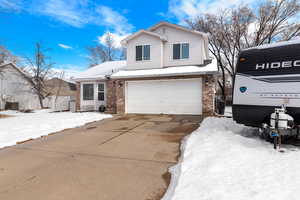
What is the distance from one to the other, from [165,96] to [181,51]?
3.24 meters

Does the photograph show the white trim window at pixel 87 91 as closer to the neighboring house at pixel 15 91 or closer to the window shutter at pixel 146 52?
the window shutter at pixel 146 52

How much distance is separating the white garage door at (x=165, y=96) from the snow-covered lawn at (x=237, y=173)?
19.7ft

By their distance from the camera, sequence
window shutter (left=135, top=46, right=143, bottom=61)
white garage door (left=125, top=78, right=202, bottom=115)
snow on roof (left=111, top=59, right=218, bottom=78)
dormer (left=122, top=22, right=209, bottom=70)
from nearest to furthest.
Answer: snow on roof (left=111, top=59, right=218, bottom=78) → white garage door (left=125, top=78, right=202, bottom=115) → dormer (left=122, top=22, right=209, bottom=70) → window shutter (left=135, top=46, right=143, bottom=61)

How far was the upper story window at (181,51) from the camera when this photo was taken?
34.9 ft

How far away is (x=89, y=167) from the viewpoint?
3.35 meters

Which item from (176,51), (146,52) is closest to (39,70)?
(146,52)

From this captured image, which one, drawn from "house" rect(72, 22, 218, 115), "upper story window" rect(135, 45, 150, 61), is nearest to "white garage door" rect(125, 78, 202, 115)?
"house" rect(72, 22, 218, 115)

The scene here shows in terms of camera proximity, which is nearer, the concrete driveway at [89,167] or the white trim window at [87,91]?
the concrete driveway at [89,167]

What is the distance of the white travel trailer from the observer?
11.5 ft

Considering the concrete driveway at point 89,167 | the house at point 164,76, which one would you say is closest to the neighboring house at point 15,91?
the house at point 164,76

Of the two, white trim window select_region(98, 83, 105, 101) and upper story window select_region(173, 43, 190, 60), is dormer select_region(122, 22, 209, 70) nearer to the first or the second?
upper story window select_region(173, 43, 190, 60)

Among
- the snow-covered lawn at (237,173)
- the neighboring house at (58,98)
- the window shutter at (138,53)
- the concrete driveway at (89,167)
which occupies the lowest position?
the concrete driveway at (89,167)

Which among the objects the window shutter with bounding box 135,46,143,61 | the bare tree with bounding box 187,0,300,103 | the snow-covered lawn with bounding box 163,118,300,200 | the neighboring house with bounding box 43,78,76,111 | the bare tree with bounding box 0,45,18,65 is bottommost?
the snow-covered lawn with bounding box 163,118,300,200

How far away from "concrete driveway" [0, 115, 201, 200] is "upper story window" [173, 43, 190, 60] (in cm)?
671
